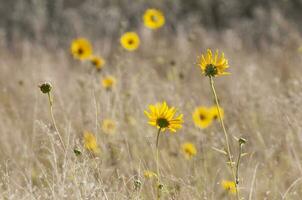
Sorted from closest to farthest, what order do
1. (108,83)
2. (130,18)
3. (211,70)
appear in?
(211,70) < (108,83) < (130,18)

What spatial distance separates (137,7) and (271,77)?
16.0ft

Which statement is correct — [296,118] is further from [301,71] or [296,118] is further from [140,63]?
[140,63]

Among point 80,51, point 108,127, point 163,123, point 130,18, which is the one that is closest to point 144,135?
point 108,127

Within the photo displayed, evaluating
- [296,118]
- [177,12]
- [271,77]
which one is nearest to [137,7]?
[177,12]

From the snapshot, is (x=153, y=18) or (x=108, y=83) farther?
(x=153, y=18)

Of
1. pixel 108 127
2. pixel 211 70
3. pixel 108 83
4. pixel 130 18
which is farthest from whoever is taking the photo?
pixel 130 18

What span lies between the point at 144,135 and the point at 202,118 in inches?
11.8

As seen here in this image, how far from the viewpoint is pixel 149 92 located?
418 centimetres

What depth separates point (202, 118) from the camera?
11.4ft

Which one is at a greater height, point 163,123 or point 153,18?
point 153,18

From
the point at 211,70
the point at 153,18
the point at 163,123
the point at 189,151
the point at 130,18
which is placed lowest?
the point at 189,151

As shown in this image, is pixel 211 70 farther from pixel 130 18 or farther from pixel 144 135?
pixel 130 18

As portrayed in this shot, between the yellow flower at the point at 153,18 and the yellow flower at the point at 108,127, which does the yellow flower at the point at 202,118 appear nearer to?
the yellow flower at the point at 108,127

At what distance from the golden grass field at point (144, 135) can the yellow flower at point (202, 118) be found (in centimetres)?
7
